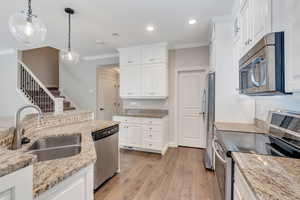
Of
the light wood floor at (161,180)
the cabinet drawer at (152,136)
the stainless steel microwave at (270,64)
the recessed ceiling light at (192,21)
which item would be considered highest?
the recessed ceiling light at (192,21)

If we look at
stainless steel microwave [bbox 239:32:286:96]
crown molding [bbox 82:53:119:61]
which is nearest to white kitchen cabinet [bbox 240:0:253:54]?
stainless steel microwave [bbox 239:32:286:96]

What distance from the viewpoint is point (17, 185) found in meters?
0.53

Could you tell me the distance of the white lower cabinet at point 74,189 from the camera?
0.81 meters

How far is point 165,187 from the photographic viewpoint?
7.03ft

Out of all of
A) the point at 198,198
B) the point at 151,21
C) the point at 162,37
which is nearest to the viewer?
the point at 198,198

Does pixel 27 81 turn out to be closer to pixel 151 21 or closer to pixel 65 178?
pixel 151 21

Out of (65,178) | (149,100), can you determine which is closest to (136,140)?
(149,100)

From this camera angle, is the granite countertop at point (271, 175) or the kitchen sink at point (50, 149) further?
the kitchen sink at point (50, 149)

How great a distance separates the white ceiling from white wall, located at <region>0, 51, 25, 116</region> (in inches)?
35.8

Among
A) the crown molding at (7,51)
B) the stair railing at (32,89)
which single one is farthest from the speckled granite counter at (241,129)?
the crown molding at (7,51)

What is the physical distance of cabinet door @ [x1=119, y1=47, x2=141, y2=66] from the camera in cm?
376

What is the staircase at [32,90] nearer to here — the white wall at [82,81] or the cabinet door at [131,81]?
the white wall at [82,81]

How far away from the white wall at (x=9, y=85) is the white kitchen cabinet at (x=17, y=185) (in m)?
4.84

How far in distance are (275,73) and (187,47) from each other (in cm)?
298
